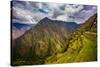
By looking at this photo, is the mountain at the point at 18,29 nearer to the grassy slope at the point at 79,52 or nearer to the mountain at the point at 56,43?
the mountain at the point at 56,43

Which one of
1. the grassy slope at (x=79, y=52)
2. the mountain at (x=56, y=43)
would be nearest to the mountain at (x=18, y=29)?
the mountain at (x=56, y=43)

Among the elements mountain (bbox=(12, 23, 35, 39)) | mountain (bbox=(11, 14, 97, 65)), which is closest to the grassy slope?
mountain (bbox=(11, 14, 97, 65))

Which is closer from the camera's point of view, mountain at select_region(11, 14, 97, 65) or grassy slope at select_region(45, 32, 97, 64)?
mountain at select_region(11, 14, 97, 65)

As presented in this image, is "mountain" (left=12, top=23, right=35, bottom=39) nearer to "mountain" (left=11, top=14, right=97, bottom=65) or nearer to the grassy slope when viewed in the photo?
"mountain" (left=11, top=14, right=97, bottom=65)

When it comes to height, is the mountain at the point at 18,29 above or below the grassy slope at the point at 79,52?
above

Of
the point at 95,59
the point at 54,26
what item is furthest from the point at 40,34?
the point at 95,59

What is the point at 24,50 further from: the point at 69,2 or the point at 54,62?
the point at 69,2
